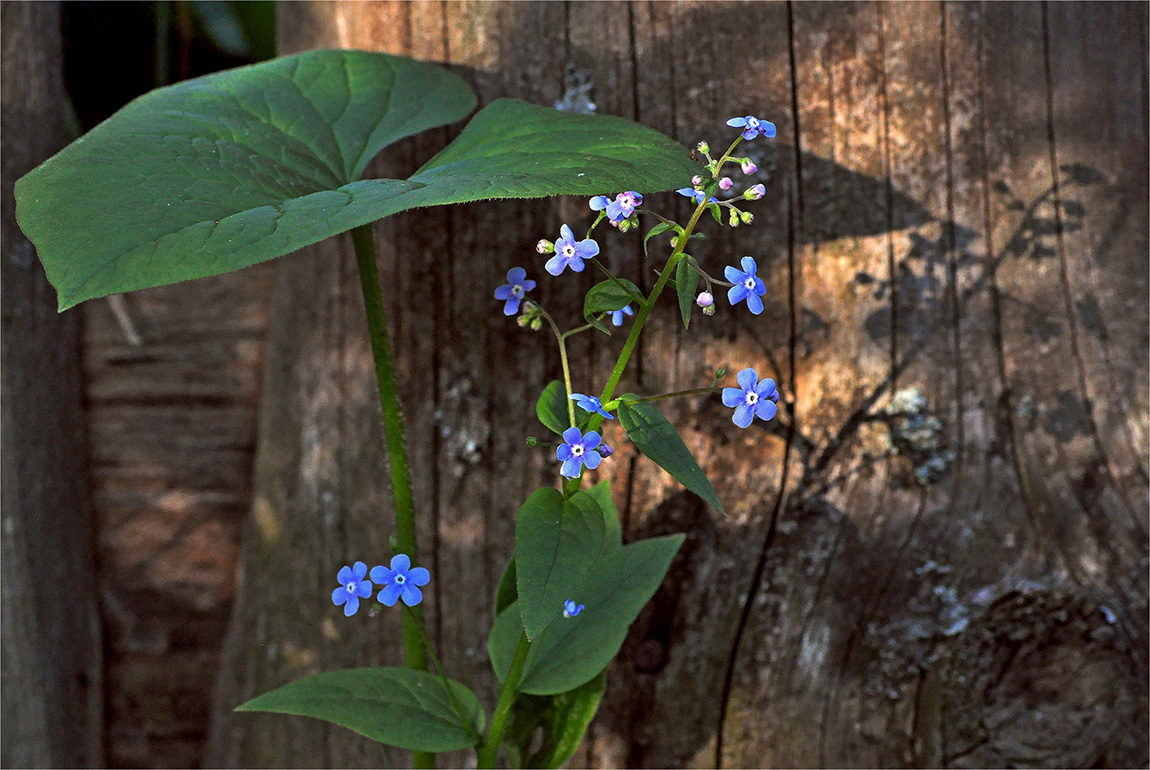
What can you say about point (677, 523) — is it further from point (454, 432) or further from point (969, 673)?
point (969, 673)

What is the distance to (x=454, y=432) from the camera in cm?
163

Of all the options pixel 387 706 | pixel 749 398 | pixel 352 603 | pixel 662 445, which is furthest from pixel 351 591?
pixel 749 398

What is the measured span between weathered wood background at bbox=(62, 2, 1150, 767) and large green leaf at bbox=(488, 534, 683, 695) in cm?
30

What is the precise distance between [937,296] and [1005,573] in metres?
0.51

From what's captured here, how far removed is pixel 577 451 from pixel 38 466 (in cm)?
140

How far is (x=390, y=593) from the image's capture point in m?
1.05

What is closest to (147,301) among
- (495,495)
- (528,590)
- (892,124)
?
(495,495)

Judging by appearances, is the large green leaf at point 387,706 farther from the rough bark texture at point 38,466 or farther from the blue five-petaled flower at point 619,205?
the rough bark texture at point 38,466

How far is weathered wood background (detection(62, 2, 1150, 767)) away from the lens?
1.50 metres

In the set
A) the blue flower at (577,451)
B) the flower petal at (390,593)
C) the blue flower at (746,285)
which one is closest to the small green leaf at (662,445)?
Answer: the blue flower at (577,451)

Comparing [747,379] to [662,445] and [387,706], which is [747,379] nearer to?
[662,445]

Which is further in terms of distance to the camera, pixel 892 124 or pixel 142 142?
pixel 892 124

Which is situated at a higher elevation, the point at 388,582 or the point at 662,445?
the point at 662,445

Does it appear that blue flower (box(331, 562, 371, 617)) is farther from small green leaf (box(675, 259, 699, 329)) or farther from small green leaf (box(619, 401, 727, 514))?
small green leaf (box(675, 259, 699, 329))
